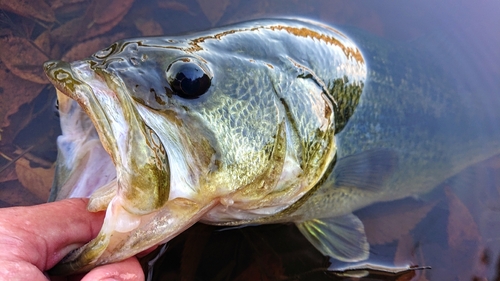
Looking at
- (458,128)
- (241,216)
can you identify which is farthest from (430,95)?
(241,216)

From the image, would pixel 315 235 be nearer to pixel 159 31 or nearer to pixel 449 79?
pixel 449 79

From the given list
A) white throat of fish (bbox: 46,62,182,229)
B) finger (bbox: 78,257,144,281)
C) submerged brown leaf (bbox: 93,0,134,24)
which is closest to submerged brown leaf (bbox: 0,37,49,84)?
submerged brown leaf (bbox: 93,0,134,24)

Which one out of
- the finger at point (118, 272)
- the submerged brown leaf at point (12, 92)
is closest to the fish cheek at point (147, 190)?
the finger at point (118, 272)

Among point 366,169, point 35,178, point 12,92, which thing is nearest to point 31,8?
point 12,92

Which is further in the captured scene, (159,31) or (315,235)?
(159,31)

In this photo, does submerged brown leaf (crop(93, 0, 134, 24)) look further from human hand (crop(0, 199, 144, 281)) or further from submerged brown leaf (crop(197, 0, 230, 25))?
human hand (crop(0, 199, 144, 281))

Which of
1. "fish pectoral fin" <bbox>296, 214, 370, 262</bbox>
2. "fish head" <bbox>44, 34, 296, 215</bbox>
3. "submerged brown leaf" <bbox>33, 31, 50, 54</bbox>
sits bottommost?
"fish pectoral fin" <bbox>296, 214, 370, 262</bbox>
